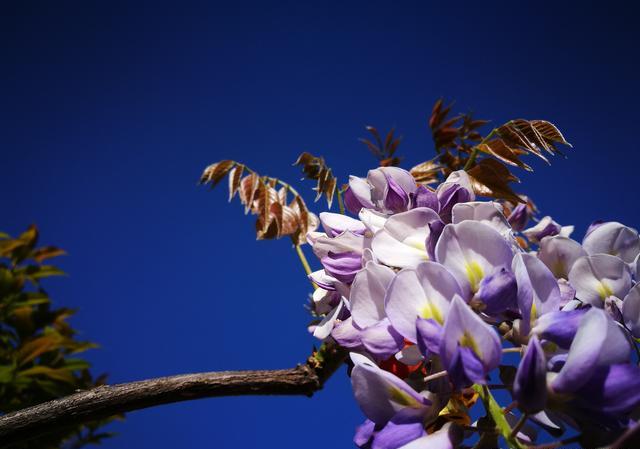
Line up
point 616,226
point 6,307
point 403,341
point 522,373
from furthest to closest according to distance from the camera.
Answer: point 6,307, point 616,226, point 403,341, point 522,373

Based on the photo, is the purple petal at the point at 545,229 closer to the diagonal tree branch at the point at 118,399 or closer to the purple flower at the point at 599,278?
the purple flower at the point at 599,278

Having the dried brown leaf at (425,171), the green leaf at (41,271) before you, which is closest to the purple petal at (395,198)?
the dried brown leaf at (425,171)

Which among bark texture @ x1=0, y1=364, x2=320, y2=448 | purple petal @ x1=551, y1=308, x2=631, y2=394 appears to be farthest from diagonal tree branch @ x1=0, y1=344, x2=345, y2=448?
purple petal @ x1=551, y1=308, x2=631, y2=394

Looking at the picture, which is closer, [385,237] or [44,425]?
[385,237]

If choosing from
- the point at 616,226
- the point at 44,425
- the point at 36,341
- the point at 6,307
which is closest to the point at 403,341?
the point at 616,226

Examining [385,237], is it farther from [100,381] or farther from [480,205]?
[100,381]

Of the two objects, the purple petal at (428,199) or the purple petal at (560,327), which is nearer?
the purple petal at (560,327)

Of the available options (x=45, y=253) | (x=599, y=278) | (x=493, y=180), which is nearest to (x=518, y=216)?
(x=493, y=180)
